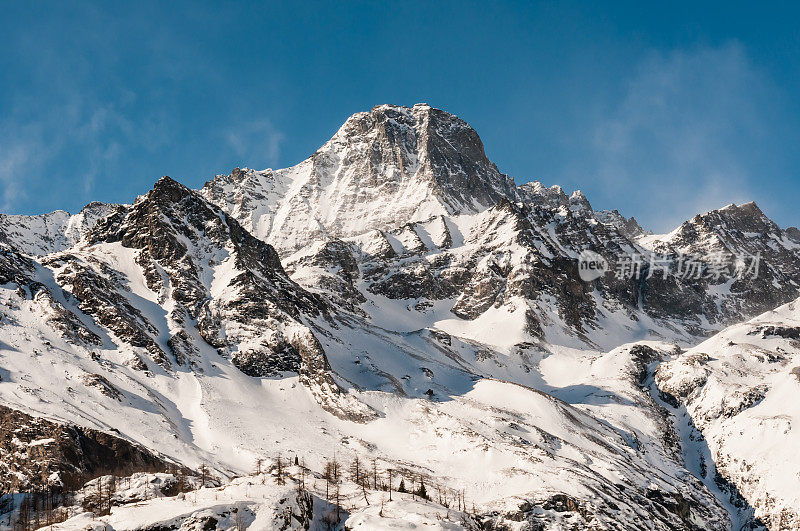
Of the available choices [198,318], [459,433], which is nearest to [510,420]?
[459,433]

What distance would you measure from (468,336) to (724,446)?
79987 millimetres

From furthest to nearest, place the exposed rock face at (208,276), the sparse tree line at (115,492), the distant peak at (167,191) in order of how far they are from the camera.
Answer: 1. the distant peak at (167,191)
2. the exposed rock face at (208,276)
3. the sparse tree line at (115,492)

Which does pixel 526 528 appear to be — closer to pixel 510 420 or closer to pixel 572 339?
pixel 510 420

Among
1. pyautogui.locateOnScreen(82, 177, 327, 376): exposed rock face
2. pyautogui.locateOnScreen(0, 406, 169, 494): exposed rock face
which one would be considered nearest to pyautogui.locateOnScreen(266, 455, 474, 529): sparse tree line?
pyautogui.locateOnScreen(0, 406, 169, 494): exposed rock face

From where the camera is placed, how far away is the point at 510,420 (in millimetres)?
88812

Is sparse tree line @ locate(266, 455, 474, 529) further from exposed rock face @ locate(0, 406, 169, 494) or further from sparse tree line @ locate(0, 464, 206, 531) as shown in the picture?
exposed rock face @ locate(0, 406, 169, 494)

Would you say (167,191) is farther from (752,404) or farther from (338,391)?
(752,404)

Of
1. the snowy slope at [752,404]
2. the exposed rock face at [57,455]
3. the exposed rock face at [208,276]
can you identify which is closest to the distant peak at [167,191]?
the exposed rock face at [208,276]

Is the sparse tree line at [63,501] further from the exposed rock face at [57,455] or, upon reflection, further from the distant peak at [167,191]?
the distant peak at [167,191]

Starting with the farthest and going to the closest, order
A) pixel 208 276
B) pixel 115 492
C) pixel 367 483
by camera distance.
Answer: pixel 208 276 < pixel 367 483 < pixel 115 492

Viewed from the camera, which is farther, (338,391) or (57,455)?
(338,391)

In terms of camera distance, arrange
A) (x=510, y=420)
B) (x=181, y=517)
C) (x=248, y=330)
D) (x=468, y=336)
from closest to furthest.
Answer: (x=181, y=517), (x=510, y=420), (x=248, y=330), (x=468, y=336)

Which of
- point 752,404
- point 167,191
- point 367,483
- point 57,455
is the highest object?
point 167,191

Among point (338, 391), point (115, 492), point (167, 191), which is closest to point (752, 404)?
point (338, 391)
